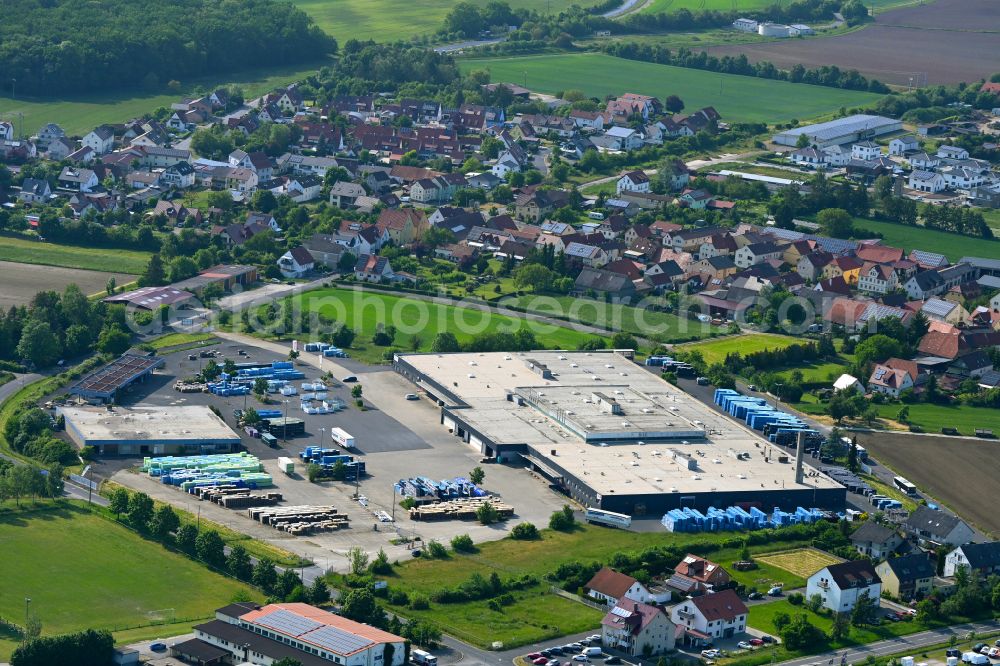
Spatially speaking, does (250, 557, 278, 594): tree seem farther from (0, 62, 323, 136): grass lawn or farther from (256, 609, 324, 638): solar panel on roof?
(0, 62, 323, 136): grass lawn

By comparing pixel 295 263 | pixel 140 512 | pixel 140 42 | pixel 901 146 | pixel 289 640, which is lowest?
pixel 289 640

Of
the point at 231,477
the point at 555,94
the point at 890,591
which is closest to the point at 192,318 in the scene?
the point at 231,477

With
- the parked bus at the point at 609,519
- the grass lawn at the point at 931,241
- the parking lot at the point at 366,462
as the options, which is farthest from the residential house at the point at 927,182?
the parked bus at the point at 609,519

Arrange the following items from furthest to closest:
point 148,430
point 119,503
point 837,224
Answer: point 837,224, point 148,430, point 119,503

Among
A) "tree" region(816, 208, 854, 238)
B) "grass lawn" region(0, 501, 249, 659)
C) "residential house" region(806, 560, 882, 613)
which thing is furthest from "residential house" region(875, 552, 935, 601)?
"tree" region(816, 208, 854, 238)

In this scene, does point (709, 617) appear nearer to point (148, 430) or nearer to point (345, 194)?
point (148, 430)

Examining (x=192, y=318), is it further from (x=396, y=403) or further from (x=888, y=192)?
(x=888, y=192)

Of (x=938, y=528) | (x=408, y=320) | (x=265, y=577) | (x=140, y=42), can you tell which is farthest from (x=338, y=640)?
(x=140, y=42)
